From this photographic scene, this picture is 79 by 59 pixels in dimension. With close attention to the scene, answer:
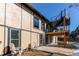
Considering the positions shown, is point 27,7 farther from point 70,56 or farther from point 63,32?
point 70,56

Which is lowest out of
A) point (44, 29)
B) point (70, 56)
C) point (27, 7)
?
point (70, 56)

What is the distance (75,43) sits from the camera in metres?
2.39

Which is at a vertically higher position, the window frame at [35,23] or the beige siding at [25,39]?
the window frame at [35,23]

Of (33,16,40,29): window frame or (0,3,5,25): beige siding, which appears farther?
(33,16,40,29): window frame

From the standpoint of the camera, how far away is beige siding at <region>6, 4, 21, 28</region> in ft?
7.83

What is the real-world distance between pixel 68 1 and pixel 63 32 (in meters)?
0.38

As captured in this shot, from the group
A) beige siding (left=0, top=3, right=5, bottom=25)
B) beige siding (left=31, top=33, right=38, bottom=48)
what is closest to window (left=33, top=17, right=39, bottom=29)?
beige siding (left=31, top=33, right=38, bottom=48)

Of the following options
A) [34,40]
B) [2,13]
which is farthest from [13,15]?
[34,40]

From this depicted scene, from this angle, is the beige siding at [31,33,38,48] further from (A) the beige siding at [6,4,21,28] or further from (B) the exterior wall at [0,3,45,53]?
(A) the beige siding at [6,4,21,28]

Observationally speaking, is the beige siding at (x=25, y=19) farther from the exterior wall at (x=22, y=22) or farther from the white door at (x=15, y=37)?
the white door at (x=15, y=37)

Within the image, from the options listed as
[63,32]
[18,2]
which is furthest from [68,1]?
[18,2]

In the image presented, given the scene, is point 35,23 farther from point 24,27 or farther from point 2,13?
point 2,13

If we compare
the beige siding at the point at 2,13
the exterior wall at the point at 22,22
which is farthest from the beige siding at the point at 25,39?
the beige siding at the point at 2,13

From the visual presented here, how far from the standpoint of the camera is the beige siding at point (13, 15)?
2387 mm
